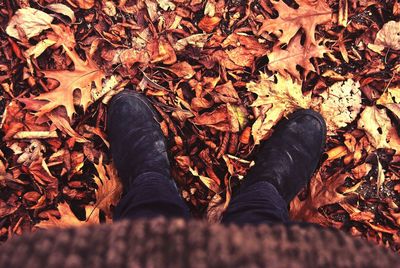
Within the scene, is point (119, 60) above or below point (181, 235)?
below

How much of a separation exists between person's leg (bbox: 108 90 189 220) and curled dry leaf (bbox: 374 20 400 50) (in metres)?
1.00

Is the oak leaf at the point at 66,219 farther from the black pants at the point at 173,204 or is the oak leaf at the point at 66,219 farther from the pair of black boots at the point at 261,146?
the black pants at the point at 173,204

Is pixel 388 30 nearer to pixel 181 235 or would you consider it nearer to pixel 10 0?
pixel 181 235

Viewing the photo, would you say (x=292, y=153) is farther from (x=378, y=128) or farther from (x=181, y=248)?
(x=181, y=248)

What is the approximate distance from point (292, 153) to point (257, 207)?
1.54 feet

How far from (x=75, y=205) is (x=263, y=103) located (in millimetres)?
886

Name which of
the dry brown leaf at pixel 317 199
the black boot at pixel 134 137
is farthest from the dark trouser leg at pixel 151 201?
the dry brown leaf at pixel 317 199

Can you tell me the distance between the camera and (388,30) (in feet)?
5.23

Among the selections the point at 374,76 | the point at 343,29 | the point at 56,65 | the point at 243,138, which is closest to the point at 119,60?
the point at 56,65

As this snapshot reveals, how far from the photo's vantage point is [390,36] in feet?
5.23

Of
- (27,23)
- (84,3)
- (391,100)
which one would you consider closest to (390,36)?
(391,100)

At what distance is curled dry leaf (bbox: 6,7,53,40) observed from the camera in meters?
1.56

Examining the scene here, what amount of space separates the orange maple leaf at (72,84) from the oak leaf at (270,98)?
25.6 inches

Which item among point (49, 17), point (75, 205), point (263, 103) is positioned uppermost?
point (49, 17)
